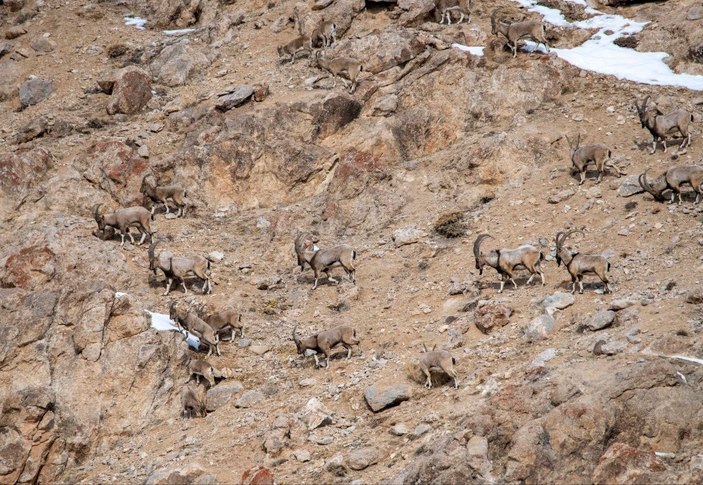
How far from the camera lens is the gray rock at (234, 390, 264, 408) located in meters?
20.7

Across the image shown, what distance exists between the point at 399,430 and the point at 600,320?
16.6 feet

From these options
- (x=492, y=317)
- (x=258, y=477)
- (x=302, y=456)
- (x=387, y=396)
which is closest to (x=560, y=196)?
(x=492, y=317)

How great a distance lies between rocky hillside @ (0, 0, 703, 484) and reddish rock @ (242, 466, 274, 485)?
34 cm

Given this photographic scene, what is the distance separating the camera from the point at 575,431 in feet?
50.6

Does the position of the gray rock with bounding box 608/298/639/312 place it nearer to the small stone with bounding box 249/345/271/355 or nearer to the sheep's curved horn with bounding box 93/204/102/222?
the small stone with bounding box 249/345/271/355

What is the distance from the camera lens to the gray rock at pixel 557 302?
20.5m

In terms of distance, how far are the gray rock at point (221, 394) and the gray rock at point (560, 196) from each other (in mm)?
10375

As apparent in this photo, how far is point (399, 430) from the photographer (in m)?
17.7

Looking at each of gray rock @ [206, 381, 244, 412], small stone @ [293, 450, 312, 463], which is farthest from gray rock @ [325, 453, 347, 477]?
gray rock @ [206, 381, 244, 412]

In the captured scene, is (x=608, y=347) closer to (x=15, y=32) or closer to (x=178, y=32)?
(x=178, y=32)

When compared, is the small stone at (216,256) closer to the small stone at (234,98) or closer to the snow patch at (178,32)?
the small stone at (234,98)

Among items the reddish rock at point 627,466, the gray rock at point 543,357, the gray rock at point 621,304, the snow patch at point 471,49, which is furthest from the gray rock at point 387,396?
the snow patch at point 471,49

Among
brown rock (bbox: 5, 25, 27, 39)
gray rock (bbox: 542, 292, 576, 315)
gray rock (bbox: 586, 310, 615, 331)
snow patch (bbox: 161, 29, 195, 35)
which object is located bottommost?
snow patch (bbox: 161, 29, 195, 35)

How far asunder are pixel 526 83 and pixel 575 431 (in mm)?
17269
